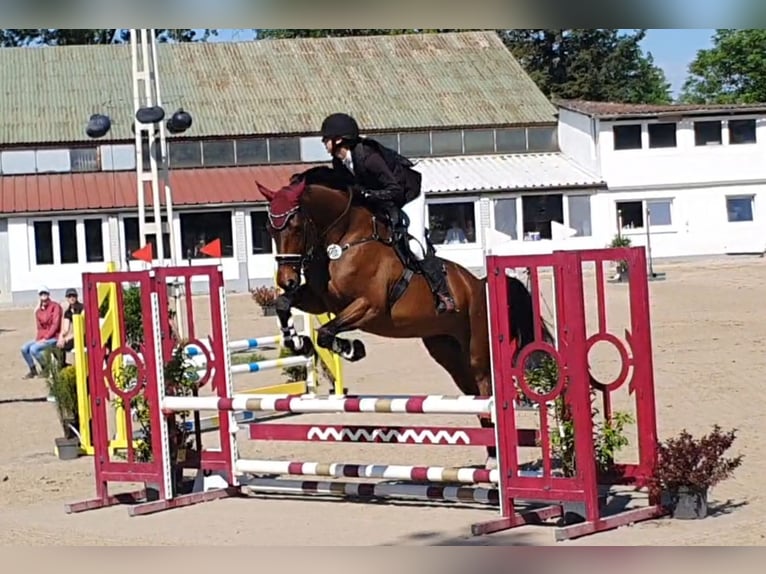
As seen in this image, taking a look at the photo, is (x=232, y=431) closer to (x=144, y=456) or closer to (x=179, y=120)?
(x=144, y=456)

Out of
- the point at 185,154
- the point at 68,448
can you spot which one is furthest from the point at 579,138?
the point at 68,448

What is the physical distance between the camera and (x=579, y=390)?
5.84m

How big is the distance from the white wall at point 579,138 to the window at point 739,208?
144 inches

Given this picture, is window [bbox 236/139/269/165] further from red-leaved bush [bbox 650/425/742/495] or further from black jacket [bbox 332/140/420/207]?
red-leaved bush [bbox 650/425/742/495]

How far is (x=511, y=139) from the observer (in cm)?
3491

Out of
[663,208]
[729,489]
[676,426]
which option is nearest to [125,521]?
[729,489]

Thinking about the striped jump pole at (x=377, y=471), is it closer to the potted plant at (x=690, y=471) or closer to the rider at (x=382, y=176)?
the potted plant at (x=690, y=471)

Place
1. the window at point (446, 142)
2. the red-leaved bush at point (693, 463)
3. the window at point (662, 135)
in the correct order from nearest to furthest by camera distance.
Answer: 1. the red-leaved bush at point (693, 463)
2. the window at point (662, 135)
3. the window at point (446, 142)

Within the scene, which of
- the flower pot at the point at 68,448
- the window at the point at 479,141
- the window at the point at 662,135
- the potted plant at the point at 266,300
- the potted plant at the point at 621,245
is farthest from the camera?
the window at the point at 479,141

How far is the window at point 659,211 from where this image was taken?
3328 cm

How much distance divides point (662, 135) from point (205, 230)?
12232 mm

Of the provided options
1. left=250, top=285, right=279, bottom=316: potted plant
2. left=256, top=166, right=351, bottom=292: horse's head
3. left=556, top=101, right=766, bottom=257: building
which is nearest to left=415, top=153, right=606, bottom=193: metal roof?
left=556, top=101, right=766, bottom=257: building

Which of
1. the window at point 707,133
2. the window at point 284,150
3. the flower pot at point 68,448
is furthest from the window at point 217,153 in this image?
the flower pot at point 68,448

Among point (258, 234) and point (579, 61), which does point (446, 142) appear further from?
point (579, 61)
